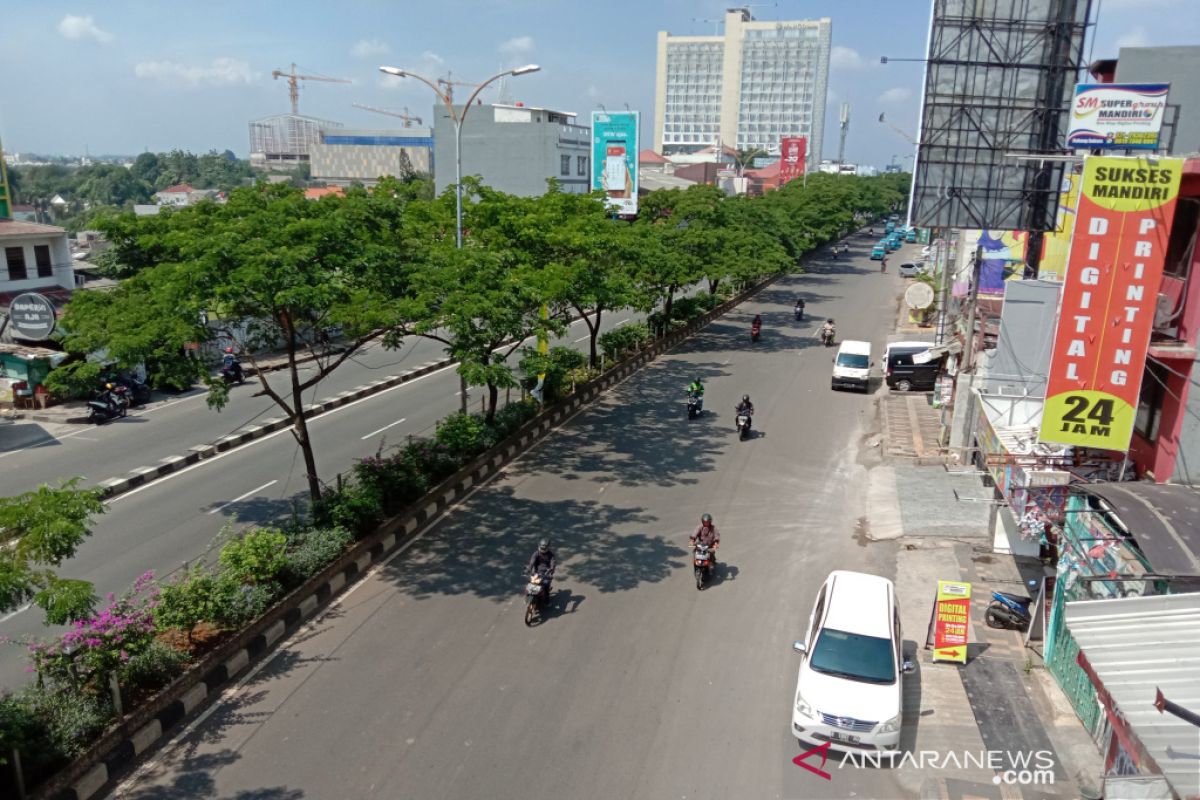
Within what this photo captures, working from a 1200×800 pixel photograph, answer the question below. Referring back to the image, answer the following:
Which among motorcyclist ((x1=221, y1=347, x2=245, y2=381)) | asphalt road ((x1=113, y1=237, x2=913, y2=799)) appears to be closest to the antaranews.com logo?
asphalt road ((x1=113, y1=237, x2=913, y2=799))

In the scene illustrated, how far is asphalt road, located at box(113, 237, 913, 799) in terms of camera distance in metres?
9.26

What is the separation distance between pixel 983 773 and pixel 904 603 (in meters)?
4.53

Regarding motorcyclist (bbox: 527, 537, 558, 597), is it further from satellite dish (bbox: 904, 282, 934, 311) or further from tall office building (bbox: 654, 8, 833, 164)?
tall office building (bbox: 654, 8, 833, 164)

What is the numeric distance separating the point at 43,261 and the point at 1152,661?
36241mm

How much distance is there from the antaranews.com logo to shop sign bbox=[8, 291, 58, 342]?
26007 millimetres

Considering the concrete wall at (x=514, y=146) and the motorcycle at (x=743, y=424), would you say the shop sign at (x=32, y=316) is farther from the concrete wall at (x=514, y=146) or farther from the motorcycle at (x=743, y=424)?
the concrete wall at (x=514, y=146)

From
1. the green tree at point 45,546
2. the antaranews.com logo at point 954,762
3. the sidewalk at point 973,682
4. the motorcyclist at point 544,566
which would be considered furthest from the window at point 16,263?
the antaranews.com logo at point 954,762

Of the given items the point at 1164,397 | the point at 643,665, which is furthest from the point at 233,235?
the point at 1164,397

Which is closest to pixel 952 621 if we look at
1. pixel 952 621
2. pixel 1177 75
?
pixel 952 621

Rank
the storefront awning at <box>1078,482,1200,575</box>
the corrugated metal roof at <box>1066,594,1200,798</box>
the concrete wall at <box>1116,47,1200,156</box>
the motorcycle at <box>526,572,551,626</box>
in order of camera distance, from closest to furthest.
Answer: the corrugated metal roof at <box>1066,594,1200,798</box> → the storefront awning at <box>1078,482,1200,575</box> → the motorcycle at <box>526,572,551,626</box> → the concrete wall at <box>1116,47,1200,156</box>

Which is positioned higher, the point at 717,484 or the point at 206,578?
the point at 206,578

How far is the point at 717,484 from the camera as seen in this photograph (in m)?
19.5

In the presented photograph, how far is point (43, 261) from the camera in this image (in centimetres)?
3150

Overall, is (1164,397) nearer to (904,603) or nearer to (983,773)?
(904,603)
